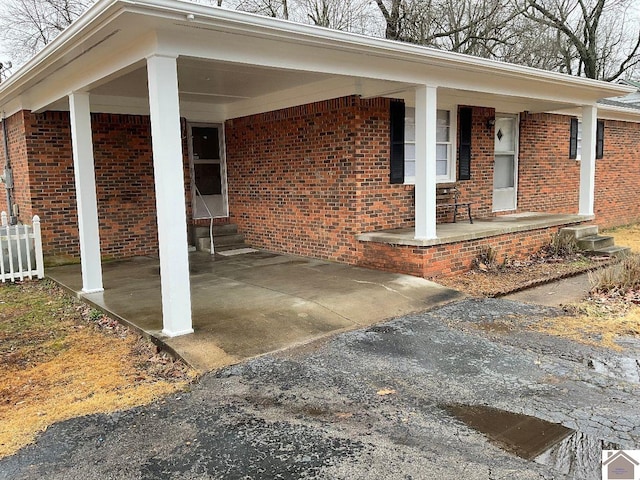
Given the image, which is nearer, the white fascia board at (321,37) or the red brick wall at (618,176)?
the white fascia board at (321,37)

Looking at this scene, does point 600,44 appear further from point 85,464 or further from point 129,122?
point 85,464

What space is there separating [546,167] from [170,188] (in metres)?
9.54

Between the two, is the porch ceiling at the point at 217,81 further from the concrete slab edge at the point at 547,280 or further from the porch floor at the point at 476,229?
the concrete slab edge at the point at 547,280

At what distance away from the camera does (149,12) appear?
425cm

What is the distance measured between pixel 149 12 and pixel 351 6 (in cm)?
1757

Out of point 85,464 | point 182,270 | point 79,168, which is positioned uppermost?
point 79,168

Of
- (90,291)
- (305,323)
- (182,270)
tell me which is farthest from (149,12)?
(90,291)

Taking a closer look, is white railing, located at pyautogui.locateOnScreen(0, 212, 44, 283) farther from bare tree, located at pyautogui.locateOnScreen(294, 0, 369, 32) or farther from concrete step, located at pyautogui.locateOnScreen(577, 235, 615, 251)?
bare tree, located at pyautogui.locateOnScreen(294, 0, 369, 32)

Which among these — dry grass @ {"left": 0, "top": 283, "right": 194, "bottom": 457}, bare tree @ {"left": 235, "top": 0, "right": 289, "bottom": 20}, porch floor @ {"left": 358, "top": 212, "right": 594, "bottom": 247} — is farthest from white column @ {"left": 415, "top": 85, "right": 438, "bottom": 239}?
bare tree @ {"left": 235, "top": 0, "right": 289, "bottom": 20}

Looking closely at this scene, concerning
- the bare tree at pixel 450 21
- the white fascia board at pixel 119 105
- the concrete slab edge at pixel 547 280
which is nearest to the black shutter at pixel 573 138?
the concrete slab edge at pixel 547 280

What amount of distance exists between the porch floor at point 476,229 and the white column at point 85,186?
3.87m

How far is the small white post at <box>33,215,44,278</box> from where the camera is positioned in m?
8.11

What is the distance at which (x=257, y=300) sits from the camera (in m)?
6.18

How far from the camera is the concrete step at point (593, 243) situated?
31.0 feet
